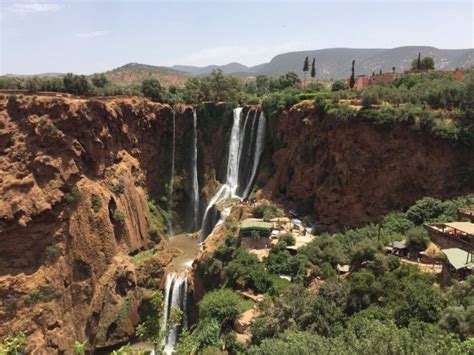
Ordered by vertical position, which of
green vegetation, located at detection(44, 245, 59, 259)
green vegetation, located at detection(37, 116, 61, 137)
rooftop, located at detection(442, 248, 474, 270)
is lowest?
green vegetation, located at detection(44, 245, 59, 259)

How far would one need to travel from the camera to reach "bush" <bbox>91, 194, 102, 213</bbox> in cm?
3653

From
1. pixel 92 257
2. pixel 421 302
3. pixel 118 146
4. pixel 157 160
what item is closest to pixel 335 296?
pixel 421 302

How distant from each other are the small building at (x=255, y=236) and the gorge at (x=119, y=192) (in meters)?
4.84

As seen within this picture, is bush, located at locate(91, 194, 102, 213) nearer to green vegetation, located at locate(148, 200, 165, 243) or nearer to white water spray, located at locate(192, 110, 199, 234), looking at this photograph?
green vegetation, located at locate(148, 200, 165, 243)

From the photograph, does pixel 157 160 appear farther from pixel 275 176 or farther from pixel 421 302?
pixel 421 302

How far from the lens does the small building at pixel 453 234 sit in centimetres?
2453

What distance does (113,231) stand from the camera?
124ft

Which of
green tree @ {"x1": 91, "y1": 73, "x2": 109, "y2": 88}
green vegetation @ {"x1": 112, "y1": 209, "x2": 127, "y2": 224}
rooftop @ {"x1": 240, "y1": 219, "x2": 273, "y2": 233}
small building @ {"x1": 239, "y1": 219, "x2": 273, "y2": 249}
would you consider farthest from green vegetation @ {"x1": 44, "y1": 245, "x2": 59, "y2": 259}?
green tree @ {"x1": 91, "y1": 73, "x2": 109, "y2": 88}

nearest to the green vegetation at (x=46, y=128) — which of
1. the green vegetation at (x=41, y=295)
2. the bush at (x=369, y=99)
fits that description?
the green vegetation at (x=41, y=295)

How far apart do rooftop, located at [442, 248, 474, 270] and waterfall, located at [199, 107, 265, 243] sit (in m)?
24.4

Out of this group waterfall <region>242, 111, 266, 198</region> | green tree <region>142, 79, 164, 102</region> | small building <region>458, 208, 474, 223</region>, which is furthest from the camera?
green tree <region>142, 79, 164, 102</region>

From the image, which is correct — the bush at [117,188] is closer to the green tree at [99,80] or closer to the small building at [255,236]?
the small building at [255,236]

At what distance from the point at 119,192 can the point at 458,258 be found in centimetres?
2910

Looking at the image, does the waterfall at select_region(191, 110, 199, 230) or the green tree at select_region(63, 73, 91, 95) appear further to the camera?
the waterfall at select_region(191, 110, 199, 230)
